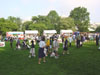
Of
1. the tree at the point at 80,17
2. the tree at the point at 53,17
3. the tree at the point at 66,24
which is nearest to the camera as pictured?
the tree at the point at 66,24

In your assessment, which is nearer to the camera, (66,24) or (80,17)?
(66,24)

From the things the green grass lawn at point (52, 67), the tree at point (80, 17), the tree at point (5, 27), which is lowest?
the green grass lawn at point (52, 67)

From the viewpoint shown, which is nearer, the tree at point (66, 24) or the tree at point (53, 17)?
the tree at point (66, 24)

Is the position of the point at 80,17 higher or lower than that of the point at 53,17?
lower

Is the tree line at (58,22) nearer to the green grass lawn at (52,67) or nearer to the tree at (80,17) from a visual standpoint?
the tree at (80,17)

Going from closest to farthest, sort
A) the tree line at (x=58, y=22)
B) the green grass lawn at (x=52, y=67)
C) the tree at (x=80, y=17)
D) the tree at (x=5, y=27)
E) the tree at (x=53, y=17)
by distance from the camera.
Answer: the green grass lawn at (x=52, y=67)
the tree at (x=5, y=27)
the tree line at (x=58, y=22)
the tree at (x=80, y=17)
the tree at (x=53, y=17)

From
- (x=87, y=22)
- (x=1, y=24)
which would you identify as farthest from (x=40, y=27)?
(x=87, y=22)

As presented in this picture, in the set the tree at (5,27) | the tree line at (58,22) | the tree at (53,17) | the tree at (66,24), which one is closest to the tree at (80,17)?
the tree line at (58,22)

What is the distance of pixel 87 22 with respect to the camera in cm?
7969

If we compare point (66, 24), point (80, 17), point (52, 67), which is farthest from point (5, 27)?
point (52, 67)

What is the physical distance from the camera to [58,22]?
80.7 m

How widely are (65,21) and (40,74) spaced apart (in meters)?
68.0

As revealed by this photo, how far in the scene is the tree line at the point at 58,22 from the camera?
7481 cm

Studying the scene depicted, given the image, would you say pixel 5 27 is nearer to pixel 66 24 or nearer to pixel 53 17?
pixel 66 24
